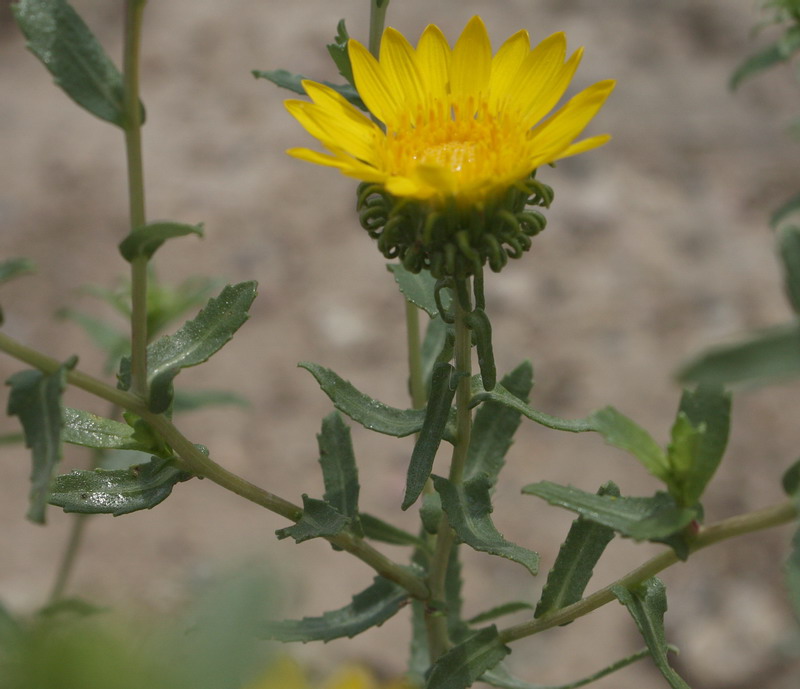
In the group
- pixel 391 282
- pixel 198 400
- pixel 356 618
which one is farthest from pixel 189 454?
pixel 391 282

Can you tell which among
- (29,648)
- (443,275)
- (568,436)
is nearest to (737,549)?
(568,436)

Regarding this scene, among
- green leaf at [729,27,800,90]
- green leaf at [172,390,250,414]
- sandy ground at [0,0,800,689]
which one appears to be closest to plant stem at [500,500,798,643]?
green leaf at [729,27,800,90]

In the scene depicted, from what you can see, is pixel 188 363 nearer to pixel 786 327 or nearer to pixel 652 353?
pixel 786 327

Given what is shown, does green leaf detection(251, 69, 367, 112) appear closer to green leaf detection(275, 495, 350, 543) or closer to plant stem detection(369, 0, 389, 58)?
plant stem detection(369, 0, 389, 58)

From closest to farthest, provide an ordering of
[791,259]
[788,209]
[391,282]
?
[791,259] → [788,209] → [391,282]

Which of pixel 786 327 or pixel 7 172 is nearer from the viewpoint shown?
pixel 786 327

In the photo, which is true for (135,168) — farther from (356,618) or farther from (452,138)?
(356,618)
